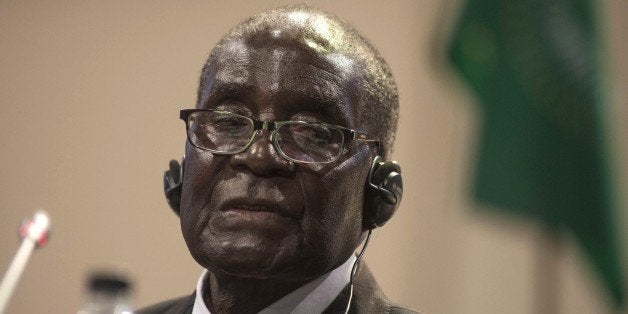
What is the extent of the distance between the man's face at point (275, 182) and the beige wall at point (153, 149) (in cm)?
211

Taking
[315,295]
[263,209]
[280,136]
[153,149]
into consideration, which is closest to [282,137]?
[280,136]

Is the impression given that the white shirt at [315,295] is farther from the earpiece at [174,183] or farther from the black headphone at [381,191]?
the earpiece at [174,183]

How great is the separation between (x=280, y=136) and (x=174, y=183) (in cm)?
32

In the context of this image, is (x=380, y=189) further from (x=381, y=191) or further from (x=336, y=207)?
(x=336, y=207)

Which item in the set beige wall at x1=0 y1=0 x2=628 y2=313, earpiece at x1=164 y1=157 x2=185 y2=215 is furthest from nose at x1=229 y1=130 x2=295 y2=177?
beige wall at x1=0 y1=0 x2=628 y2=313

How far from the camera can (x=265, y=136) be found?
5.42 feet

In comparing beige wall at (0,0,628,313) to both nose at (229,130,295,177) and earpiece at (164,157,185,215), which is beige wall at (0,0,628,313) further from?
nose at (229,130,295,177)

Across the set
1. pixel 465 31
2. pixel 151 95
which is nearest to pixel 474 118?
pixel 465 31

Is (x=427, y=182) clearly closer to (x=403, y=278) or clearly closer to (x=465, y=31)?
(x=403, y=278)

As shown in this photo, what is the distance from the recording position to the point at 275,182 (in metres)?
1.63

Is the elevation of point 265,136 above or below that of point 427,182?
above

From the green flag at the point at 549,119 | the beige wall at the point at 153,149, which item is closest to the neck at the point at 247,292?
the green flag at the point at 549,119

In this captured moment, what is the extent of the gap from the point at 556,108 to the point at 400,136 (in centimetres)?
85

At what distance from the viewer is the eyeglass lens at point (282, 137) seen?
167cm
